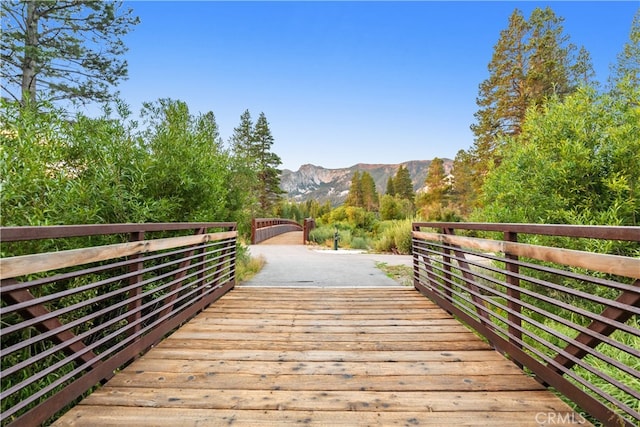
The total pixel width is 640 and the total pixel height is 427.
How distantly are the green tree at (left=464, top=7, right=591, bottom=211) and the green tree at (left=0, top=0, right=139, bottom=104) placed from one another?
51.6 feet

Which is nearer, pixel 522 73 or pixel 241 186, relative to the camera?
pixel 241 186

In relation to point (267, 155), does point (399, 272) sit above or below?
below

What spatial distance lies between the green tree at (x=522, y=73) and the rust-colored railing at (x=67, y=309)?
50.3ft

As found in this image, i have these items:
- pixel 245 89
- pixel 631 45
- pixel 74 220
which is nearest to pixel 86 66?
pixel 245 89

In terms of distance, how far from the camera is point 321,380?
2.09 metres

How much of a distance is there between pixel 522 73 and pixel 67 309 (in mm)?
22560

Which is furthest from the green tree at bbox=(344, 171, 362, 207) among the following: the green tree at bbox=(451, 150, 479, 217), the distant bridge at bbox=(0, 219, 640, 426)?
the distant bridge at bbox=(0, 219, 640, 426)

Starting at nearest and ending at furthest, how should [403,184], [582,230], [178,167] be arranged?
[582,230] < [178,167] < [403,184]

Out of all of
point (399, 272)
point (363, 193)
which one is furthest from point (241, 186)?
point (363, 193)

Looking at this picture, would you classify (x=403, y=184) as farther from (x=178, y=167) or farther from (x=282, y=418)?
(x=282, y=418)

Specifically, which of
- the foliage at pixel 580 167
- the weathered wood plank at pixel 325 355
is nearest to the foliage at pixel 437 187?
the foliage at pixel 580 167

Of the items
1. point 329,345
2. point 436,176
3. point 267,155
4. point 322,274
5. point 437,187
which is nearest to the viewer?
point 329,345

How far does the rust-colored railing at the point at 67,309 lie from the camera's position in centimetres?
148

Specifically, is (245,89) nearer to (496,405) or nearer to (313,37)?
(313,37)
